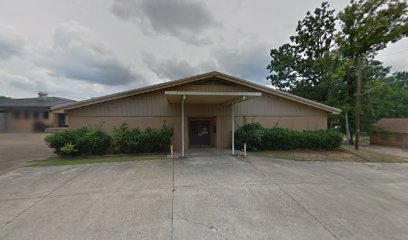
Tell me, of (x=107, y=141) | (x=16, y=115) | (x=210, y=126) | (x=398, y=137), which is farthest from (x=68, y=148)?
(x=398, y=137)

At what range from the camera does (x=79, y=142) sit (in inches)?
364

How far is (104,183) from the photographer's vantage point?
542cm

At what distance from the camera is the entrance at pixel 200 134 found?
40.4 ft

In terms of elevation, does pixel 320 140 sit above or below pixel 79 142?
below

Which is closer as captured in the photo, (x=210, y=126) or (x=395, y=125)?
(x=210, y=126)

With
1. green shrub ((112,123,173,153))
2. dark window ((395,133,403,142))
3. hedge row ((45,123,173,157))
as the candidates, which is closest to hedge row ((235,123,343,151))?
green shrub ((112,123,173,153))

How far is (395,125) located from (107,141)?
3394cm

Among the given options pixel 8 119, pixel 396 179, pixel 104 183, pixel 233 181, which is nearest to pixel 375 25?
pixel 396 179

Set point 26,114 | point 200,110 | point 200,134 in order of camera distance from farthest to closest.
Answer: point 200,134 → point 200,110 → point 26,114

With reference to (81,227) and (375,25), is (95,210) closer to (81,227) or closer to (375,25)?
(81,227)

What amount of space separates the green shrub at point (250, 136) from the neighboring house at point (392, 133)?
22.9 m

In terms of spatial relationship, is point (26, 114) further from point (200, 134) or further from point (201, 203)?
point (201, 203)

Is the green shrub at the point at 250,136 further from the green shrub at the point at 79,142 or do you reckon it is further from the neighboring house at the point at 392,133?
the neighboring house at the point at 392,133

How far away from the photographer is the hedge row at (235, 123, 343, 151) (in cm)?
1073
